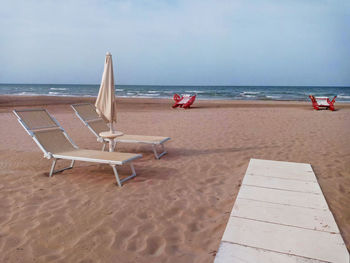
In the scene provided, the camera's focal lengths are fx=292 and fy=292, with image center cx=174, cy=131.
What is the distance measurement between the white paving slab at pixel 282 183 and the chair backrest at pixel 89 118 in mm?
2852

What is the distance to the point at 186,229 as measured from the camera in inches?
106

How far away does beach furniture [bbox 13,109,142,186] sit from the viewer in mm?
3773

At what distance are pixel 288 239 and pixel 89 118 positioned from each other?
13.8 feet

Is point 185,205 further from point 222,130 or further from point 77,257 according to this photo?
point 222,130

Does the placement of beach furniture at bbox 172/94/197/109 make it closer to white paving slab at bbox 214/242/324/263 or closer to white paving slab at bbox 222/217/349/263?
white paving slab at bbox 222/217/349/263

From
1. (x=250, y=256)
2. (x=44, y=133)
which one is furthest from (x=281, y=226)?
(x=44, y=133)

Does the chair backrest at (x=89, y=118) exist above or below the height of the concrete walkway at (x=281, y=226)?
above

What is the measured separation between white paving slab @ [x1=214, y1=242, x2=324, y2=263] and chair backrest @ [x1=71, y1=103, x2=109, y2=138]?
3.64 m

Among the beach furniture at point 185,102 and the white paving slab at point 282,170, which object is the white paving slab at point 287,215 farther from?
the beach furniture at point 185,102

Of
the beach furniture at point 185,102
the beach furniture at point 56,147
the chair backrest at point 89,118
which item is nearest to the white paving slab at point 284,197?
the beach furniture at point 56,147

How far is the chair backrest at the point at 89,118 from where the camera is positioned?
17.4 feet

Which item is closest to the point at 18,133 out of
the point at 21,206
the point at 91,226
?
the point at 21,206

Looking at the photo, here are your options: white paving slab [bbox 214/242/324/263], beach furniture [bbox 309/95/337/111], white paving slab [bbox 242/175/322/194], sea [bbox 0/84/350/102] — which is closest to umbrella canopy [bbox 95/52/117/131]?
white paving slab [bbox 242/175/322/194]

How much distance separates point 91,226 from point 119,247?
463 mm
